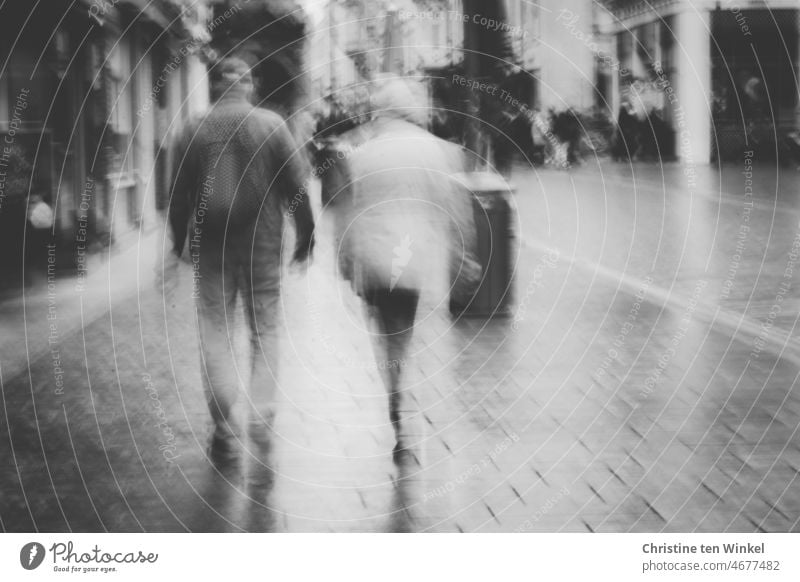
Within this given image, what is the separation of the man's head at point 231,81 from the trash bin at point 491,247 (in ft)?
3.17

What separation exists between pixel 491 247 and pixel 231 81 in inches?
51.3

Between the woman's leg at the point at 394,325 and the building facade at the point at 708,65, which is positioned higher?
the building facade at the point at 708,65

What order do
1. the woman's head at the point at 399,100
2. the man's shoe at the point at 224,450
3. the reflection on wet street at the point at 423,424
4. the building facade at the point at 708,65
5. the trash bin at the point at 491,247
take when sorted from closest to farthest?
the reflection on wet street at the point at 423,424 < the woman's head at the point at 399,100 < the man's shoe at the point at 224,450 < the building facade at the point at 708,65 < the trash bin at the point at 491,247

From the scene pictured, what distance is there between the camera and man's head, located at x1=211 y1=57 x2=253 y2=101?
402cm

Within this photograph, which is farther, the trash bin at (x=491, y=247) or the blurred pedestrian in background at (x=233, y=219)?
the trash bin at (x=491, y=247)

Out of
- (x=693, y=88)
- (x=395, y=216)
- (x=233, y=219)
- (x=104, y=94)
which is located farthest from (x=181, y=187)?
(x=693, y=88)

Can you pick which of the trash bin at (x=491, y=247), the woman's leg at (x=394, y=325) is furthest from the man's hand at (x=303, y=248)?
the trash bin at (x=491, y=247)

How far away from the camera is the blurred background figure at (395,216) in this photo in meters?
4.04

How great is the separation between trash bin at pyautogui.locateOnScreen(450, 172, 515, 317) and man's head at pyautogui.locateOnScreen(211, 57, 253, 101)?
97cm

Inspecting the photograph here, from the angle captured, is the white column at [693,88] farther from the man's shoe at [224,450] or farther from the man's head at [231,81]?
the man's shoe at [224,450]

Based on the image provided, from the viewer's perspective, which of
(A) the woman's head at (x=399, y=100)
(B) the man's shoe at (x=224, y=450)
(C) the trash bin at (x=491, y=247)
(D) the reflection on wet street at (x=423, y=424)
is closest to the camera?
(D) the reflection on wet street at (x=423, y=424)

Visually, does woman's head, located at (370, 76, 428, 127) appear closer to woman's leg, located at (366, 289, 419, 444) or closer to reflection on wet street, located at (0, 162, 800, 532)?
reflection on wet street, located at (0, 162, 800, 532)
